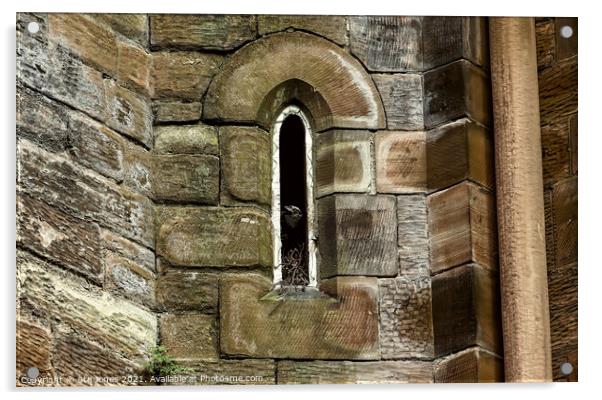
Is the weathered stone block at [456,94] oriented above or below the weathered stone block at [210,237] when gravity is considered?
above

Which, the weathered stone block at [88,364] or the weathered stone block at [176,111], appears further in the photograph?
the weathered stone block at [176,111]

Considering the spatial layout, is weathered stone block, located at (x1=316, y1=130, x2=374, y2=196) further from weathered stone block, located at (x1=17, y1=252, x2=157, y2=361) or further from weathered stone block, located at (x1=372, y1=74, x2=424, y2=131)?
weathered stone block, located at (x1=17, y1=252, x2=157, y2=361)

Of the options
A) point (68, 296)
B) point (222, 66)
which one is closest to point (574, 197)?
point (222, 66)

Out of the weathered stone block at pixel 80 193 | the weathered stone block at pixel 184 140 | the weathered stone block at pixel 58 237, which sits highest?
the weathered stone block at pixel 184 140

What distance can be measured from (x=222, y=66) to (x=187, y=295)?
2.55 feet

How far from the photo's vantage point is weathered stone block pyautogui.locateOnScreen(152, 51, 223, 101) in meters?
5.54

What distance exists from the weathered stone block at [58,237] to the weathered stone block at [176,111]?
46cm

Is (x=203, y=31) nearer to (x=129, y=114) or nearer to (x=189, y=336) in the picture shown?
(x=129, y=114)

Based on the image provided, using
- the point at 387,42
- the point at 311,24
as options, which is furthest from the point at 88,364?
the point at 387,42

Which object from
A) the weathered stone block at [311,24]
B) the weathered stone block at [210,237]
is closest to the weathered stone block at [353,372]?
the weathered stone block at [210,237]

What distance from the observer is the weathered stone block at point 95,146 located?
539 cm

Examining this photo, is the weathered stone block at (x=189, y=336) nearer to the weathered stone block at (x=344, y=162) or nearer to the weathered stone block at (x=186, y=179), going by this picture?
the weathered stone block at (x=186, y=179)

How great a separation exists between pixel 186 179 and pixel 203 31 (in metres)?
0.50

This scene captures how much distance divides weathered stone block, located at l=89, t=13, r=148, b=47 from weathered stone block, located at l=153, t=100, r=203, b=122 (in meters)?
0.21
